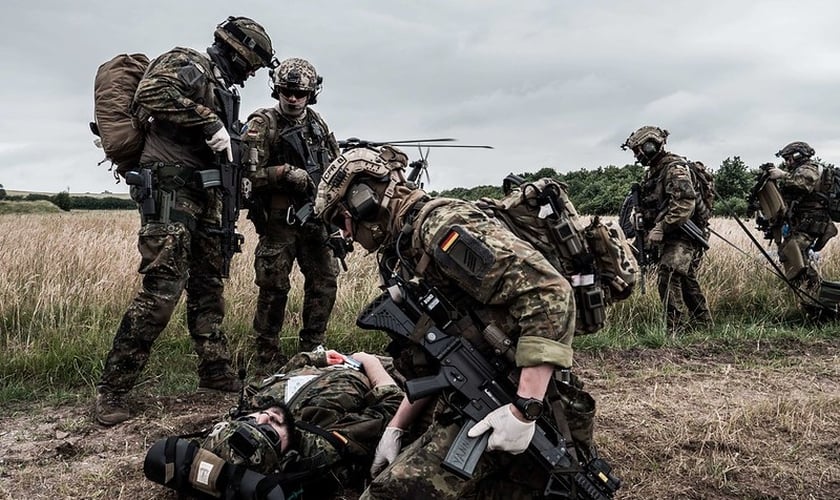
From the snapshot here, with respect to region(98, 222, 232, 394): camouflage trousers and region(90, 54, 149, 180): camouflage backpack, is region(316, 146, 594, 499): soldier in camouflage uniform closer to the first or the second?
region(98, 222, 232, 394): camouflage trousers

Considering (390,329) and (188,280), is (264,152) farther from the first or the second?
(390,329)

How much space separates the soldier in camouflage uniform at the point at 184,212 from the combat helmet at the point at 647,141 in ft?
13.9

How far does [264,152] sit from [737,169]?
61.2ft

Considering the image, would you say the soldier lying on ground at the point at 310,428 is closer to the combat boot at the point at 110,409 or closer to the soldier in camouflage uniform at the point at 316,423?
the soldier in camouflage uniform at the point at 316,423

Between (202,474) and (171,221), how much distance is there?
189 centimetres

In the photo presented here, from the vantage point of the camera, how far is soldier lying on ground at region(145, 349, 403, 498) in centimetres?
308

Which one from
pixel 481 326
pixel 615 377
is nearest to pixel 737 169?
pixel 615 377

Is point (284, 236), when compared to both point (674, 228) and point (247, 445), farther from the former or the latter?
point (674, 228)

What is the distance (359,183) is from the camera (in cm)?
292

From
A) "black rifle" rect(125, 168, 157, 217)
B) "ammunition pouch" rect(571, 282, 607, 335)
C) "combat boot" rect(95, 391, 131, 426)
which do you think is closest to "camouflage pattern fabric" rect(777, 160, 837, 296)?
"ammunition pouch" rect(571, 282, 607, 335)

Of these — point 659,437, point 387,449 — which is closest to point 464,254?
point 387,449

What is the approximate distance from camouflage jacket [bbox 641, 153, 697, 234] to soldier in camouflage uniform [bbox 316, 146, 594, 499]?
14.9 ft

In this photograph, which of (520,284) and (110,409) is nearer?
(520,284)

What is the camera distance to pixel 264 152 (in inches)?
195
